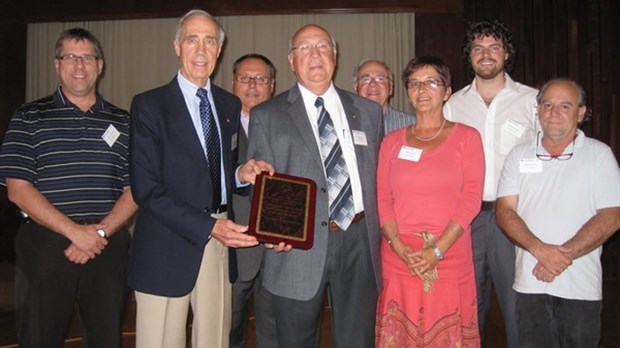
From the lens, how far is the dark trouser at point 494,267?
9.12ft

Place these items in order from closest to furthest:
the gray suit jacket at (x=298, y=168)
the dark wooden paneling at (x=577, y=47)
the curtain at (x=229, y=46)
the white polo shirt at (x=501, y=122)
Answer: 1. the gray suit jacket at (x=298, y=168)
2. the white polo shirt at (x=501, y=122)
3. the dark wooden paneling at (x=577, y=47)
4. the curtain at (x=229, y=46)

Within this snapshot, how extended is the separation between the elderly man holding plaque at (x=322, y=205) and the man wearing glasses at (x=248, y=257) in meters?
0.33

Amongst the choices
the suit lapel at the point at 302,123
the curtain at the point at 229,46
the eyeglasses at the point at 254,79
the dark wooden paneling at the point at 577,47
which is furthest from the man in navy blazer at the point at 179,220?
the curtain at the point at 229,46

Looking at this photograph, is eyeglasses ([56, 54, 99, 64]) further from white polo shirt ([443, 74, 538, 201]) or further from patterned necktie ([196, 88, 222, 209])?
white polo shirt ([443, 74, 538, 201])

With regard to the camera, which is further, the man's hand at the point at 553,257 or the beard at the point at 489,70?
the beard at the point at 489,70

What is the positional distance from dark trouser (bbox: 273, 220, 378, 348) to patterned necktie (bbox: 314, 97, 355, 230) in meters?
0.07

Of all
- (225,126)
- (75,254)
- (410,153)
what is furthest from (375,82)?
(75,254)

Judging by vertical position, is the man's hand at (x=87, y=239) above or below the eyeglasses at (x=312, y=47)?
below

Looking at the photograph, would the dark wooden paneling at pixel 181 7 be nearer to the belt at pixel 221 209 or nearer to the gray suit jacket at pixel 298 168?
the gray suit jacket at pixel 298 168

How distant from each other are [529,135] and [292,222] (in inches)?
61.0

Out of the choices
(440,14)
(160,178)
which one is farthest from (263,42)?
(160,178)

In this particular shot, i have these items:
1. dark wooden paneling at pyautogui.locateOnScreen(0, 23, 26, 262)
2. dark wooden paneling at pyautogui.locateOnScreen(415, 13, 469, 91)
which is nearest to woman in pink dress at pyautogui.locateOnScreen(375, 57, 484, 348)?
dark wooden paneling at pyautogui.locateOnScreen(415, 13, 469, 91)

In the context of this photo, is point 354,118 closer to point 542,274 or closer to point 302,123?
point 302,123

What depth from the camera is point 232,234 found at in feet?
6.77
